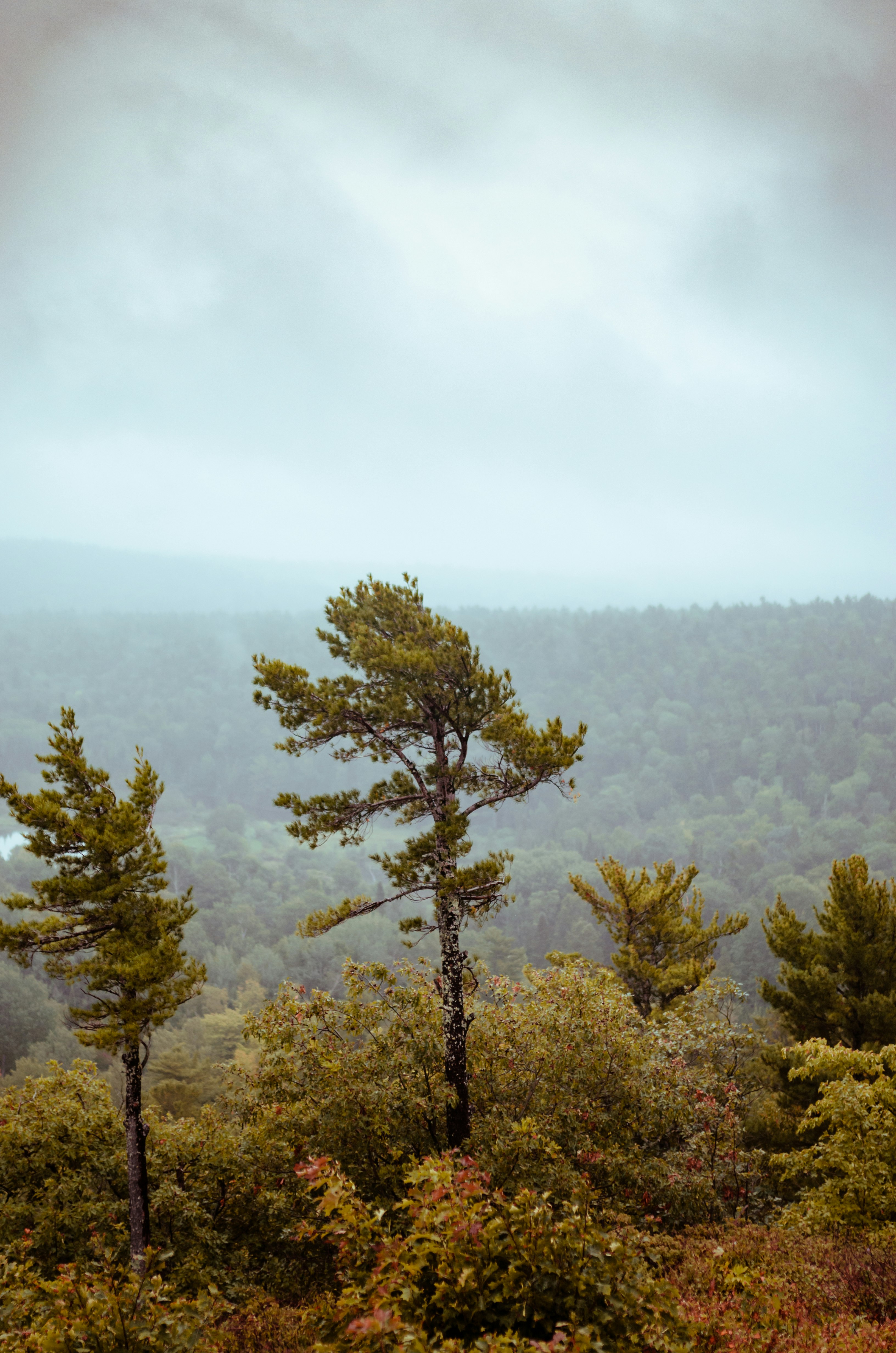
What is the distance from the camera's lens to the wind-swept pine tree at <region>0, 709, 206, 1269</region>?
9906 mm

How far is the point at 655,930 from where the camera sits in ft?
68.6

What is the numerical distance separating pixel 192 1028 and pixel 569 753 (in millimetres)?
50062

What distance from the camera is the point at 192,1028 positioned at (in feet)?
166

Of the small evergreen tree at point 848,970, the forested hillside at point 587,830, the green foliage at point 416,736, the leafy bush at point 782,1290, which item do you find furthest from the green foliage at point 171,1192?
the forested hillside at point 587,830

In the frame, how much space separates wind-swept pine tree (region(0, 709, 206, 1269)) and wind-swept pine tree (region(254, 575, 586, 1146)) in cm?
210

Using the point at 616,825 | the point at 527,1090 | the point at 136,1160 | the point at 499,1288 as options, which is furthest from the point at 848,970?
the point at 616,825

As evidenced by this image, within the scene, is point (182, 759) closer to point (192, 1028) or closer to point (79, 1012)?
point (192, 1028)

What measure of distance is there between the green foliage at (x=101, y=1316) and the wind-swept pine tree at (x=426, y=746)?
18.2 feet

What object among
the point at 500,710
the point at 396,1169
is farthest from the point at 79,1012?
the point at 500,710

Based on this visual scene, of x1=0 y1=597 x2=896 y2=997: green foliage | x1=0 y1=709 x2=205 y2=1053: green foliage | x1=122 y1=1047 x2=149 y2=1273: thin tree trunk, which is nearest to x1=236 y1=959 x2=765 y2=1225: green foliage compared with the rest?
x1=122 y1=1047 x2=149 y2=1273: thin tree trunk

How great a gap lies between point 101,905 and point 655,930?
623 inches

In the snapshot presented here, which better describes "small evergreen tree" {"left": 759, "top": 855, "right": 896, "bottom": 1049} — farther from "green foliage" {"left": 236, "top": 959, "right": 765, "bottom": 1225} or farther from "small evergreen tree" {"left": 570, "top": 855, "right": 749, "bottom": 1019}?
"small evergreen tree" {"left": 570, "top": 855, "right": 749, "bottom": 1019}

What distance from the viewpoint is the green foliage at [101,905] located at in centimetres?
989

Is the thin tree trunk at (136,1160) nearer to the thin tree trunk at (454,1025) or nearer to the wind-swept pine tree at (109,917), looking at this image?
the wind-swept pine tree at (109,917)
